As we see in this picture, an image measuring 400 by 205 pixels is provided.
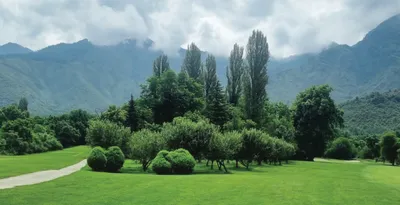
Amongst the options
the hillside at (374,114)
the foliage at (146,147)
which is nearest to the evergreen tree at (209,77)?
the foliage at (146,147)

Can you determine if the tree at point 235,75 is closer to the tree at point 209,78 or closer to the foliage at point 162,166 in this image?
the tree at point 209,78

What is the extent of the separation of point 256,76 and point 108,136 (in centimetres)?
3285

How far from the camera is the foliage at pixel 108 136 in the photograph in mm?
44781

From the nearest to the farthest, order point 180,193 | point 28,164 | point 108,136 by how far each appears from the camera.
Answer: point 180,193
point 28,164
point 108,136

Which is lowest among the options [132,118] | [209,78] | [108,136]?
[108,136]

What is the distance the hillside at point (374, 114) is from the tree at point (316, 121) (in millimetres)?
59348

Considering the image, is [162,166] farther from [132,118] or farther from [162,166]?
[132,118]

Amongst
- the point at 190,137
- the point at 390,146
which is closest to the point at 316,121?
the point at 390,146

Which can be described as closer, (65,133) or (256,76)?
(256,76)

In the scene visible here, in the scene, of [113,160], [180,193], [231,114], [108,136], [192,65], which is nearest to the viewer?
[180,193]

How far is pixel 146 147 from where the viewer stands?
3619 centimetres

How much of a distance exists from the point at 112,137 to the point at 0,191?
26.8 meters

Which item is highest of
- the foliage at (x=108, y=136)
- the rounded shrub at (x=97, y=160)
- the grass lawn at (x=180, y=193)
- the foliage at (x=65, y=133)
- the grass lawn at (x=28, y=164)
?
the foliage at (x=65, y=133)

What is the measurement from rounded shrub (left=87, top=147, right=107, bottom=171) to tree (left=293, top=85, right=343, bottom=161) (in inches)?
2089
